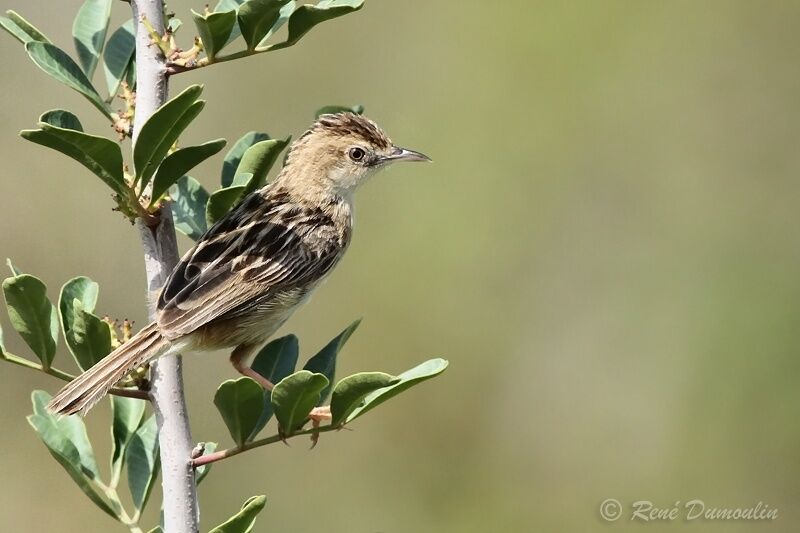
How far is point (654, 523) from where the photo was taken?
7508mm

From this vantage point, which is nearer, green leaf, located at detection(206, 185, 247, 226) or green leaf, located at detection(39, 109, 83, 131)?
green leaf, located at detection(39, 109, 83, 131)

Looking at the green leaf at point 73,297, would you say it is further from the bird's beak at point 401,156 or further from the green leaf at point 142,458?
the bird's beak at point 401,156

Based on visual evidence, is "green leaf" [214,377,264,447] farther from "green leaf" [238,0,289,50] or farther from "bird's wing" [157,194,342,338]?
"green leaf" [238,0,289,50]

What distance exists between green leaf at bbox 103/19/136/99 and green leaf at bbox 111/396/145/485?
1.04 metres

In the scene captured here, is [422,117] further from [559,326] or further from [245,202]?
[245,202]

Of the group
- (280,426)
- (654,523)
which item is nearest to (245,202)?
(280,426)

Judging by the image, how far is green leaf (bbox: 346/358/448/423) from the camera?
2.92 m

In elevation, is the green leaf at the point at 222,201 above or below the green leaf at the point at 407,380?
above

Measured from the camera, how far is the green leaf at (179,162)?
9.93 feet

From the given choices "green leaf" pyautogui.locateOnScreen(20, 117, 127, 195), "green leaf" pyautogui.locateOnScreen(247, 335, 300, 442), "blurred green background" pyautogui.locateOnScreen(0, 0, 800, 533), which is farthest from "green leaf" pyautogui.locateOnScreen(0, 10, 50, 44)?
"blurred green background" pyautogui.locateOnScreen(0, 0, 800, 533)

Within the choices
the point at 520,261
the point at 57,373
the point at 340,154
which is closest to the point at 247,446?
the point at 57,373

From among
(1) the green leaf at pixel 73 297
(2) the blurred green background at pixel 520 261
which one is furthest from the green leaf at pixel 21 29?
(2) the blurred green background at pixel 520 261

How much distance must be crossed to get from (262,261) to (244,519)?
168 cm

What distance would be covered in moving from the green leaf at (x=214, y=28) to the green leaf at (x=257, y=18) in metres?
0.05
